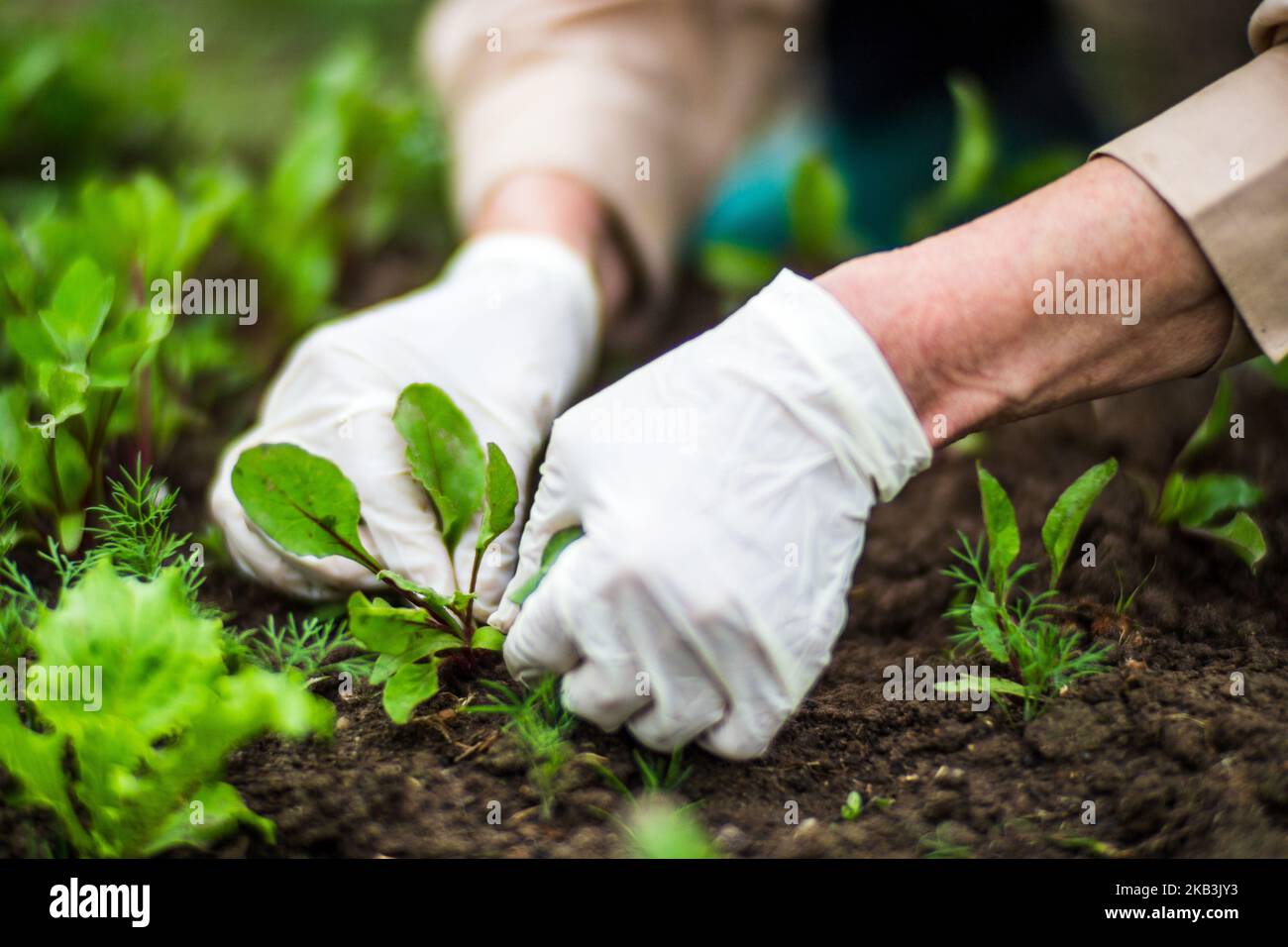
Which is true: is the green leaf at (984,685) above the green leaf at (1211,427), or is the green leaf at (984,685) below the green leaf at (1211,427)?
below

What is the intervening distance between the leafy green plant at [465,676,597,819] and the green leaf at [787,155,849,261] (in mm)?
992

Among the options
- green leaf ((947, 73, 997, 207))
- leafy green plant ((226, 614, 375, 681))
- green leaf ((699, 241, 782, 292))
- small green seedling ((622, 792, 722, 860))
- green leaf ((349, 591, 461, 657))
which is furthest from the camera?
green leaf ((699, 241, 782, 292))

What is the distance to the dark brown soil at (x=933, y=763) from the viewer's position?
0.90m

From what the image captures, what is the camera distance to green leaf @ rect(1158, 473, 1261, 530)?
116 cm

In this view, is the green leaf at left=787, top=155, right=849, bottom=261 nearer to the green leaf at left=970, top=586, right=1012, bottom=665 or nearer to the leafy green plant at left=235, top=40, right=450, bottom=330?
the leafy green plant at left=235, top=40, right=450, bottom=330

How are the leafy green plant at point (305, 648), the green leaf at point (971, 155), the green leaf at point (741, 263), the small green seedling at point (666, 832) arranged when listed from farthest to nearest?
the green leaf at point (741, 263)
the green leaf at point (971, 155)
the leafy green plant at point (305, 648)
the small green seedling at point (666, 832)

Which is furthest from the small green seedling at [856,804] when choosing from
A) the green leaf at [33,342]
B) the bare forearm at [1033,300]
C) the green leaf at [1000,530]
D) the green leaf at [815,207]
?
the green leaf at [815,207]

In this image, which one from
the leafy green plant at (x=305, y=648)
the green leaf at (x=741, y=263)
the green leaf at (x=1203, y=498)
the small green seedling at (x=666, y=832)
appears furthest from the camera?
the green leaf at (x=741, y=263)

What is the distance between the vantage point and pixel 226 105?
2.65 meters

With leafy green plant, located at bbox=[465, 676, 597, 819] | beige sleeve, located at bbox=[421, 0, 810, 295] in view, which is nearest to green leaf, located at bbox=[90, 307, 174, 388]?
leafy green plant, located at bbox=[465, 676, 597, 819]

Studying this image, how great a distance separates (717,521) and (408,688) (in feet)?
1.07

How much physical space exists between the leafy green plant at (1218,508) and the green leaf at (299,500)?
0.90 m

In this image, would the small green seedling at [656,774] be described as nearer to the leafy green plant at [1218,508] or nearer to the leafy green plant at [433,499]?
the leafy green plant at [433,499]
